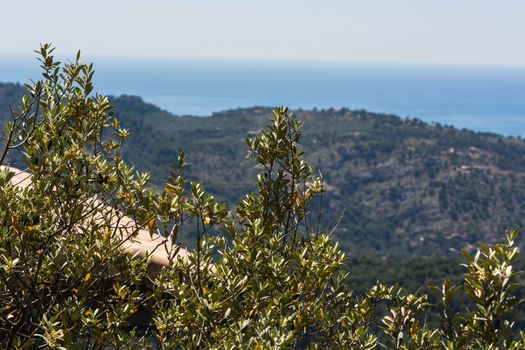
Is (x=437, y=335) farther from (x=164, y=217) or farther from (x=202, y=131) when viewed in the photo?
(x=202, y=131)

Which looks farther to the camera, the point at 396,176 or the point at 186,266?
the point at 396,176

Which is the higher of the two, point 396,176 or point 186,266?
point 186,266

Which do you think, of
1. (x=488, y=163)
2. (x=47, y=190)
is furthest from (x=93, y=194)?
(x=488, y=163)

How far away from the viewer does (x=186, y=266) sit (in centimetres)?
574

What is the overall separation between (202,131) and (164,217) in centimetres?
19215

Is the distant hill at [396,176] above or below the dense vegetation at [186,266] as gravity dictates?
below

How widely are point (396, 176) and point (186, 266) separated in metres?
155

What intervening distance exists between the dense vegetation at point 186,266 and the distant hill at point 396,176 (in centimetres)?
12719

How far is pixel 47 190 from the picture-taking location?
503 centimetres

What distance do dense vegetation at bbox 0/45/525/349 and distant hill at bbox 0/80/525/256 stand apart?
12719cm

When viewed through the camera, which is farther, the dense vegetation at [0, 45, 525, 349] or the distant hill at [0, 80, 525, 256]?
the distant hill at [0, 80, 525, 256]

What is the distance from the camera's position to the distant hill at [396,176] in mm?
140500

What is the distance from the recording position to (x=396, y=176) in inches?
6196

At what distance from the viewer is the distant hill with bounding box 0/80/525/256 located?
140500mm
